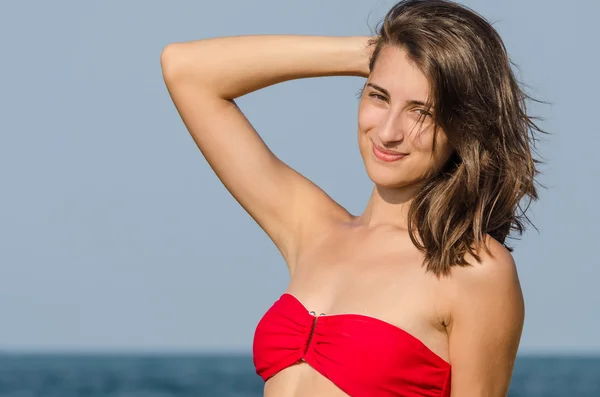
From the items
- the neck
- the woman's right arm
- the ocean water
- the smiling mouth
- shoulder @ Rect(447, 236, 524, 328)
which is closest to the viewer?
shoulder @ Rect(447, 236, 524, 328)

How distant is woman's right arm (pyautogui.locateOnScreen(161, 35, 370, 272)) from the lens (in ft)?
14.5

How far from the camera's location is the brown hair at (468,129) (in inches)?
155

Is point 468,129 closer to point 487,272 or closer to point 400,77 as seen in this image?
point 400,77

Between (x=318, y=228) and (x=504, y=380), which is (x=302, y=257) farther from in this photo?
(x=504, y=380)

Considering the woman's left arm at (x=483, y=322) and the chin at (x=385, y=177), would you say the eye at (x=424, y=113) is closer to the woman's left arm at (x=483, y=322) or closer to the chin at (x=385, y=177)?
the chin at (x=385, y=177)

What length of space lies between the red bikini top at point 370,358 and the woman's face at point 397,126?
432mm

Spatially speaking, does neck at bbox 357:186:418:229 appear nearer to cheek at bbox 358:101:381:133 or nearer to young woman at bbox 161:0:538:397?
young woman at bbox 161:0:538:397

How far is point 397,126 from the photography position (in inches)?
156

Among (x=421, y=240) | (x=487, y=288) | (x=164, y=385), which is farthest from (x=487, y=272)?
(x=164, y=385)

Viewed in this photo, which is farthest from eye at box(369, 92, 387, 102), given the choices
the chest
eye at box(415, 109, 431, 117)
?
the chest

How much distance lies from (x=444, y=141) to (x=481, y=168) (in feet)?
0.43

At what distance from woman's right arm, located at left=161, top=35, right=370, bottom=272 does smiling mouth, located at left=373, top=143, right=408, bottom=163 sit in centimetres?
44

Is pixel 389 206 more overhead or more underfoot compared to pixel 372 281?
more overhead

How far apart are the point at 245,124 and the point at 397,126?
0.67 metres
